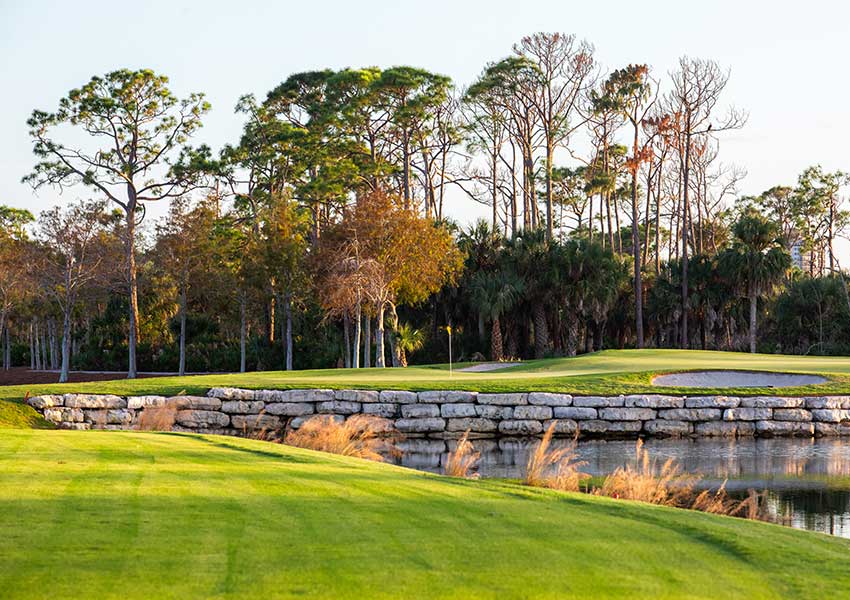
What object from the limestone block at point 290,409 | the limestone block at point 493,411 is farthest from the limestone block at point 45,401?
the limestone block at point 493,411

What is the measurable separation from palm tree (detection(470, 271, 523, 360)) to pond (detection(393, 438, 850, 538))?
2073 centimetres

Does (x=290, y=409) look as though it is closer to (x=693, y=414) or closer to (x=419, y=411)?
(x=419, y=411)

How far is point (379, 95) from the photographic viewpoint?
167ft

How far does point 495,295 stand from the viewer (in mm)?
40906

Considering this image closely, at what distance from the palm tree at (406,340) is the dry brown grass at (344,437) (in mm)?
19655

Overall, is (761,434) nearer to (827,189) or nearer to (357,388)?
(357,388)

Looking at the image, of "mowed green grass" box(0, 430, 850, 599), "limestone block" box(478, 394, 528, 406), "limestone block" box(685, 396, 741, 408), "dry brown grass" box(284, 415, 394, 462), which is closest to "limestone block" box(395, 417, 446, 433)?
"dry brown grass" box(284, 415, 394, 462)

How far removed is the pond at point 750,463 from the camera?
11977 millimetres

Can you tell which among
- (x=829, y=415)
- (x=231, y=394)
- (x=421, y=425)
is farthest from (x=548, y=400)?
(x=231, y=394)

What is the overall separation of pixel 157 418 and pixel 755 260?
106 feet

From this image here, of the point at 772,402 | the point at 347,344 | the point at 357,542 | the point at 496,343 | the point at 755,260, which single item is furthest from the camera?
the point at 755,260

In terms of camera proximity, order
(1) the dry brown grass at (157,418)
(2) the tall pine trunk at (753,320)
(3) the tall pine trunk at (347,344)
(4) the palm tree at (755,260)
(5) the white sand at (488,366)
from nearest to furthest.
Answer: (1) the dry brown grass at (157,418) → (5) the white sand at (488,366) → (3) the tall pine trunk at (347,344) → (4) the palm tree at (755,260) → (2) the tall pine trunk at (753,320)

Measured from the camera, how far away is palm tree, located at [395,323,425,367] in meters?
40.3

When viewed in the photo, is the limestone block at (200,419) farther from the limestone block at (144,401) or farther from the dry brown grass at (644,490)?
the dry brown grass at (644,490)
